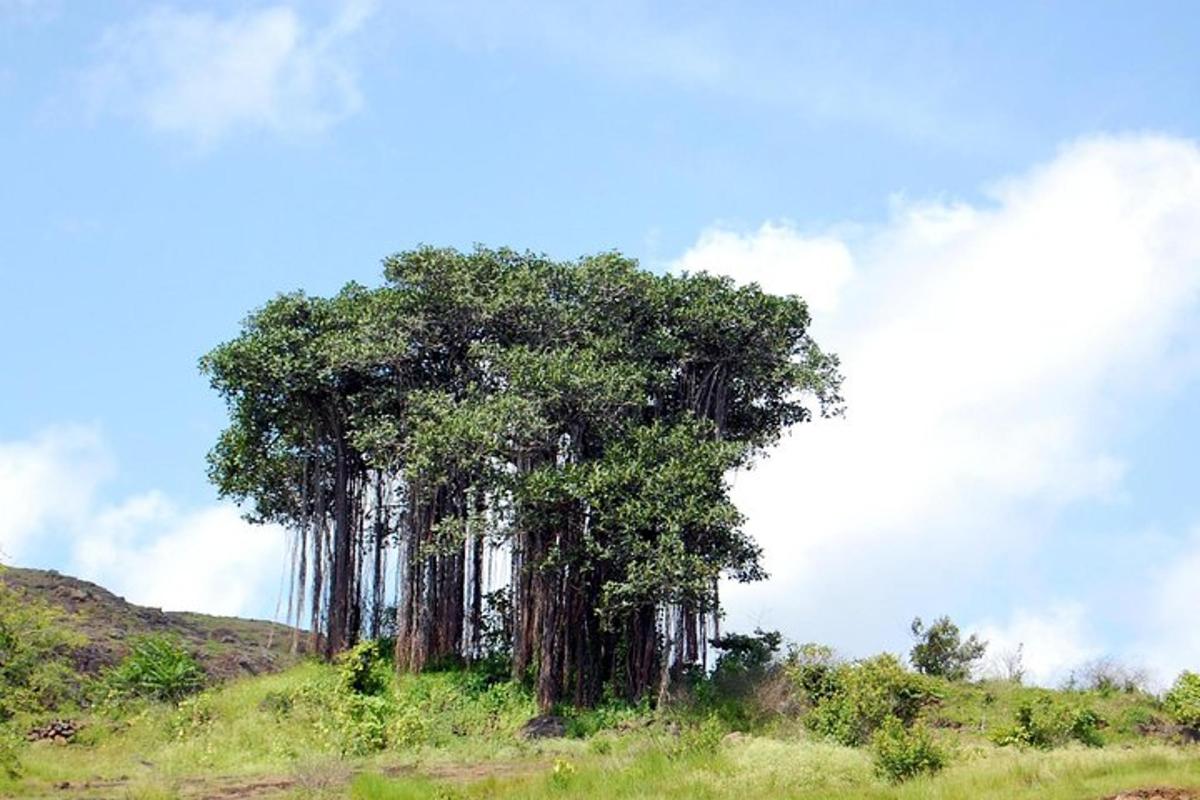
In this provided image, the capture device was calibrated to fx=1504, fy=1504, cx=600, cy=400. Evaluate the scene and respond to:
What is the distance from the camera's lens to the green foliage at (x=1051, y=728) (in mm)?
29250

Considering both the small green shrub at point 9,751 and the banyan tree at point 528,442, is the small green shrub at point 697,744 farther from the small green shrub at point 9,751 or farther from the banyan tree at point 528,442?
the small green shrub at point 9,751

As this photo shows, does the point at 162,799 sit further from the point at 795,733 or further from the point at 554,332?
the point at 554,332

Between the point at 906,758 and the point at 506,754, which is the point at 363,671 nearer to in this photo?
the point at 506,754

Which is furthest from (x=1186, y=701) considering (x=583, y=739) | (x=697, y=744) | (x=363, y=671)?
(x=363, y=671)

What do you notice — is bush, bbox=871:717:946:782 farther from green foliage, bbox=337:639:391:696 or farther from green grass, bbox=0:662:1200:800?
green foliage, bbox=337:639:391:696

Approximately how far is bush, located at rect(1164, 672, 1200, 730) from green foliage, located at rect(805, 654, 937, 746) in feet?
16.2

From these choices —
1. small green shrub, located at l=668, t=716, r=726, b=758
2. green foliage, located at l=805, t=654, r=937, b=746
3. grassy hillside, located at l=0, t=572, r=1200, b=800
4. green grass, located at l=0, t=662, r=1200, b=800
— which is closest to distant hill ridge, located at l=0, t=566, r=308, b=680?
grassy hillside, located at l=0, t=572, r=1200, b=800

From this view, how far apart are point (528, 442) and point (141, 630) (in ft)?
89.0

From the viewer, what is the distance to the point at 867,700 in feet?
100

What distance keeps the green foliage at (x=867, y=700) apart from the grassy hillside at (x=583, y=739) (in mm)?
50

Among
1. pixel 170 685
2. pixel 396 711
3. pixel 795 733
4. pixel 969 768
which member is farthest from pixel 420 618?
pixel 969 768

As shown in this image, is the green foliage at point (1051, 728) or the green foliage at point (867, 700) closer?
the green foliage at point (1051, 728)

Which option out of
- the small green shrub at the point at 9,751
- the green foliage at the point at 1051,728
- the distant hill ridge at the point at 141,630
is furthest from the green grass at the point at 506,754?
the distant hill ridge at the point at 141,630

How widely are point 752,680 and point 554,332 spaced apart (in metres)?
9.70
